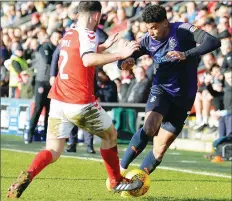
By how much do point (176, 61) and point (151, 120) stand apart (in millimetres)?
763

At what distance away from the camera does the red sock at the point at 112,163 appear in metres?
10.8

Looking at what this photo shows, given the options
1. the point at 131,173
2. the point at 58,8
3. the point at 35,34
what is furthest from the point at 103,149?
the point at 58,8

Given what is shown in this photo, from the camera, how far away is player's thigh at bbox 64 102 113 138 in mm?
10406

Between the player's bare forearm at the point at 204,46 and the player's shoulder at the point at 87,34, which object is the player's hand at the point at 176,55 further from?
the player's shoulder at the point at 87,34

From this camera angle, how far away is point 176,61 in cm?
1163

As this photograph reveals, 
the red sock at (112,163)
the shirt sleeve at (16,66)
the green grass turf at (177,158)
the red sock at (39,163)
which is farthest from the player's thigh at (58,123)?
the shirt sleeve at (16,66)

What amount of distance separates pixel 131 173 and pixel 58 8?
1862 cm

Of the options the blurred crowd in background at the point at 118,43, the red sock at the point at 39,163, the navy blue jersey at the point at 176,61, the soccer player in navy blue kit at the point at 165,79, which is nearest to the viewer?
the red sock at the point at 39,163

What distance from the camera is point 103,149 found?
1086 cm

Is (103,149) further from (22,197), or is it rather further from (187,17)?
(187,17)

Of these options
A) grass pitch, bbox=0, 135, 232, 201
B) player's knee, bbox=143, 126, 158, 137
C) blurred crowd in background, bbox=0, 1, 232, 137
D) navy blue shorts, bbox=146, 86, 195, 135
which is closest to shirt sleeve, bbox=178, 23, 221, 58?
navy blue shorts, bbox=146, 86, 195, 135

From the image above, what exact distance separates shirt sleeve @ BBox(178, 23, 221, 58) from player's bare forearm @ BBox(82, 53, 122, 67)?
1.46 meters

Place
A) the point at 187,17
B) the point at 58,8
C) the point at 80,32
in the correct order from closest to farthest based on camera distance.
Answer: the point at 80,32 → the point at 187,17 → the point at 58,8

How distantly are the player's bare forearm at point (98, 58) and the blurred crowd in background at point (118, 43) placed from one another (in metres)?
5.64
